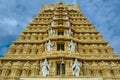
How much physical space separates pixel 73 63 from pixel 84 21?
11656mm

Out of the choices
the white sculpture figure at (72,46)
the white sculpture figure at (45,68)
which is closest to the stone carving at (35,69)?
the white sculpture figure at (45,68)

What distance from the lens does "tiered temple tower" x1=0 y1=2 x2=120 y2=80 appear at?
19016mm

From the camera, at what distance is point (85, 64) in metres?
20.5

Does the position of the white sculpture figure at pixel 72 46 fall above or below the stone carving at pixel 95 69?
above

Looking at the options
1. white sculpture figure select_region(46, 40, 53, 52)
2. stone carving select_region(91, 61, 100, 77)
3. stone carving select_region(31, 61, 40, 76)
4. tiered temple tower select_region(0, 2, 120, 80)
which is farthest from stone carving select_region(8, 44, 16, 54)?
stone carving select_region(91, 61, 100, 77)

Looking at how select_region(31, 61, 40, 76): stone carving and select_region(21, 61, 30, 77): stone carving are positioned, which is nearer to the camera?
select_region(21, 61, 30, 77): stone carving

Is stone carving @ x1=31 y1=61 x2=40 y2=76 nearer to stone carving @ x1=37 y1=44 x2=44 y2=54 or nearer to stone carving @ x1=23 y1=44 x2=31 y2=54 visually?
stone carving @ x1=37 y1=44 x2=44 y2=54

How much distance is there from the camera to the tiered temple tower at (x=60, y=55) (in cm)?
1902

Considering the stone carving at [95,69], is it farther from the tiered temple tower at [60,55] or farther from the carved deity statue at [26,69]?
the carved deity statue at [26,69]

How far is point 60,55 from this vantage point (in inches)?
786

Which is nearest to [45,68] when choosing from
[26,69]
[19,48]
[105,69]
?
[26,69]

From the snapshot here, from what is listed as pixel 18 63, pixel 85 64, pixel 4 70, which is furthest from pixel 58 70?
pixel 4 70

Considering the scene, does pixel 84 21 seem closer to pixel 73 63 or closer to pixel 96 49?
pixel 96 49

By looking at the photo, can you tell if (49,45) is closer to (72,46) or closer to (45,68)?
(72,46)
